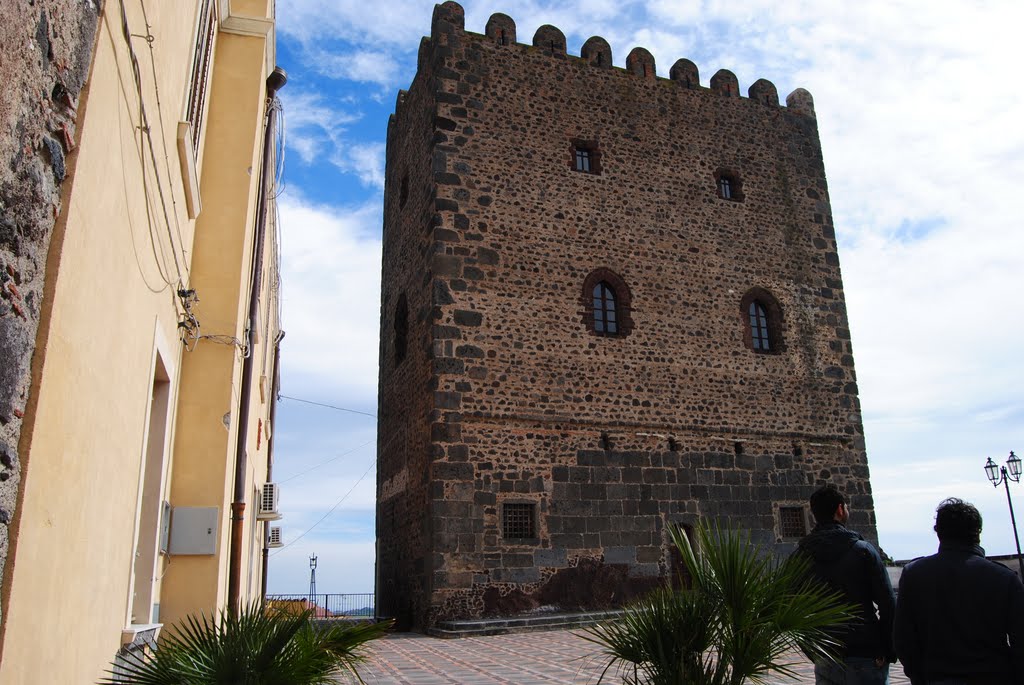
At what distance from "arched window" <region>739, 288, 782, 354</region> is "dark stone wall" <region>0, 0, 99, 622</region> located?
1334 cm

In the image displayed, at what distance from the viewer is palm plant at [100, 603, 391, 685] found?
311cm

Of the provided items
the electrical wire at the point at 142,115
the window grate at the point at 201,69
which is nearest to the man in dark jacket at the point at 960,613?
the electrical wire at the point at 142,115

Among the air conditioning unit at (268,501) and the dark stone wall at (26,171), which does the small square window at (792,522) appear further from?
the dark stone wall at (26,171)

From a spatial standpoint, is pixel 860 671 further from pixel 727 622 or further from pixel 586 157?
pixel 586 157

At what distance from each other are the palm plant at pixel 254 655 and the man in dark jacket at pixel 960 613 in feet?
Answer: 7.66

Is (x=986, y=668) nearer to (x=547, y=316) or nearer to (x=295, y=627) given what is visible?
(x=295, y=627)

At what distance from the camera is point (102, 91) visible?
3150 mm

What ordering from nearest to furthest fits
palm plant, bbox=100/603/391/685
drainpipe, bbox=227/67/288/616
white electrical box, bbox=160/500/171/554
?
palm plant, bbox=100/603/391/685 < white electrical box, bbox=160/500/171/554 < drainpipe, bbox=227/67/288/616

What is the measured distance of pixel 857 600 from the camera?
13.1ft

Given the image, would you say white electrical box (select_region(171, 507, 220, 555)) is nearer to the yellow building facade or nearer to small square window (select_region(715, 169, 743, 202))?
the yellow building facade

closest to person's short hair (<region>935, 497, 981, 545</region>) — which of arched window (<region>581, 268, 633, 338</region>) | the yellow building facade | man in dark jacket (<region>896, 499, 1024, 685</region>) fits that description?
man in dark jacket (<region>896, 499, 1024, 685</region>)

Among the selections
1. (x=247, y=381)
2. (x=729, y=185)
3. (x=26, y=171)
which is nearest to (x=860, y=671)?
(x=26, y=171)

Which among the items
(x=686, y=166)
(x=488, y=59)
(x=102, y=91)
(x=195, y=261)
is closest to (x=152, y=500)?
(x=195, y=261)

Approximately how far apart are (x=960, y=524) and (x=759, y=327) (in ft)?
39.0
